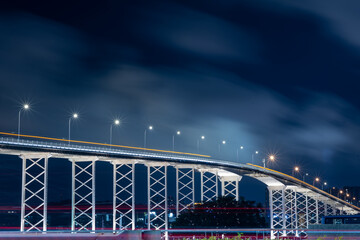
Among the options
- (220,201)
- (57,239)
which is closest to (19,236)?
(57,239)

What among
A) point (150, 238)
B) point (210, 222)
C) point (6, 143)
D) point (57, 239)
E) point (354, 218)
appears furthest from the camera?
point (210, 222)

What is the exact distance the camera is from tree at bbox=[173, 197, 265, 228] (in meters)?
70.4

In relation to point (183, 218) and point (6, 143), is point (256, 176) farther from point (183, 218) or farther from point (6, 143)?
point (6, 143)

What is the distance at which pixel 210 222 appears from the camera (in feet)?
231

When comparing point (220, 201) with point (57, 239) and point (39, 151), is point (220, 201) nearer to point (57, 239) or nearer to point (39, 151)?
point (39, 151)

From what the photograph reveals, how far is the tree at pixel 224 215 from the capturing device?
2771 inches

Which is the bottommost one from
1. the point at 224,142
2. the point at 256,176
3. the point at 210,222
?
the point at 210,222

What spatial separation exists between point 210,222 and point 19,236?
→ 6152cm

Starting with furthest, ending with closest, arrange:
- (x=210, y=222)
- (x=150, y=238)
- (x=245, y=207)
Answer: (x=245, y=207), (x=210, y=222), (x=150, y=238)

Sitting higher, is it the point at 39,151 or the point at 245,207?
the point at 39,151

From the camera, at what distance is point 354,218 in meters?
57.7

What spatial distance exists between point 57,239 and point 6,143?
139 feet

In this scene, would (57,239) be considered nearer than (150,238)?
Yes

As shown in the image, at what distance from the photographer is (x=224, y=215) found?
2859 inches
